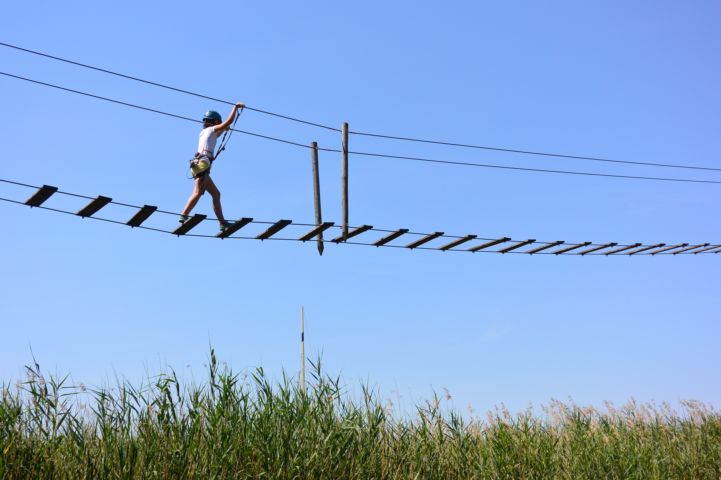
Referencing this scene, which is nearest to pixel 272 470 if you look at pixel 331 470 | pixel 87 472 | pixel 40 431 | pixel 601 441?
pixel 331 470

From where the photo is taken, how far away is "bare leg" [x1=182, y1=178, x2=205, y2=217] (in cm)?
1165

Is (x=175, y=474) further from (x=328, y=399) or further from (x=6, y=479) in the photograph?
(x=328, y=399)

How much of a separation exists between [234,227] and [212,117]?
78.0 inches

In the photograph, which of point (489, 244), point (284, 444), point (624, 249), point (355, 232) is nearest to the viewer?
point (284, 444)

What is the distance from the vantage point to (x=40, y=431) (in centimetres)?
848

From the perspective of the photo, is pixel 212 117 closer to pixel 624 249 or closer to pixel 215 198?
pixel 215 198

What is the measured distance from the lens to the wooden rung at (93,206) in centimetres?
1011

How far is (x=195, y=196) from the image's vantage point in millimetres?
11672

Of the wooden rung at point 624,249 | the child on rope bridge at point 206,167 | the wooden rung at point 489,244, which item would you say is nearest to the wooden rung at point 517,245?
the wooden rung at point 489,244

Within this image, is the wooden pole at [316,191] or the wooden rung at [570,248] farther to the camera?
the wooden rung at [570,248]

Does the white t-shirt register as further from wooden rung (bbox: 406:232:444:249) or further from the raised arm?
wooden rung (bbox: 406:232:444:249)

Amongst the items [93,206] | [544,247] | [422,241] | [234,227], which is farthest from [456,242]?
[93,206]

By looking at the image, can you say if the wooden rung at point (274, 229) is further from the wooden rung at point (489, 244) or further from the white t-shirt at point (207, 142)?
the wooden rung at point (489, 244)

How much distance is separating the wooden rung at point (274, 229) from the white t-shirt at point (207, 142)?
1.51 meters
